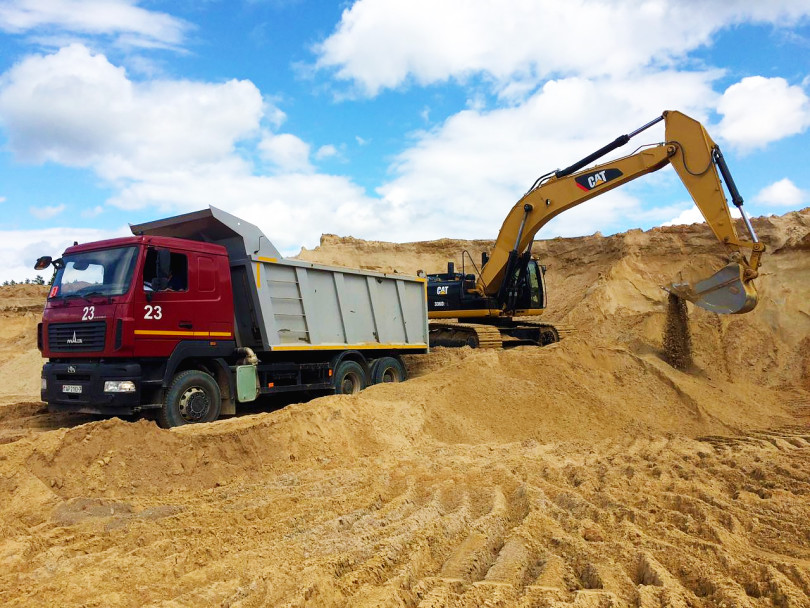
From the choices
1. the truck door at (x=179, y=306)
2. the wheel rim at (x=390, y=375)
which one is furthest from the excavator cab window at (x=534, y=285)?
the truck door at (x=179, y=306)

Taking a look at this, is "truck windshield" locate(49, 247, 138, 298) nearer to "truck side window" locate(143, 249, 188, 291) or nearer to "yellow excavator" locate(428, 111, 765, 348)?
"truck side window" locate(143, 249, 188, 291)

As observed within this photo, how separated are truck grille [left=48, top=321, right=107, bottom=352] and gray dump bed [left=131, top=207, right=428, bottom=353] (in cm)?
215

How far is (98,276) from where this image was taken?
8781 mm

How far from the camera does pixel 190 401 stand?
350 inches

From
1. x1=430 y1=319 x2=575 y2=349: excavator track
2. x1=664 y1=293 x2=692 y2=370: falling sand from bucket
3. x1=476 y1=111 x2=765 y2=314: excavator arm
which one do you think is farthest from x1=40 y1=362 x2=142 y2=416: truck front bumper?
x1=664 y1=293 x2=692 y2=370: falling sand from bucket

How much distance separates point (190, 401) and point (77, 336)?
1658mm

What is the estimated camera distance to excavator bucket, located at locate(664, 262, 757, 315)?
12.1 m

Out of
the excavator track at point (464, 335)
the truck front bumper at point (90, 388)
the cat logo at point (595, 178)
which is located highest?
the cat logo at point (595, 178)

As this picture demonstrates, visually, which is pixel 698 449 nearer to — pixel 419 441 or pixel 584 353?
pixel 419 441

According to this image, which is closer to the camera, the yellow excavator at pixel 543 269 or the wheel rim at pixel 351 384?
the wheel rim at pixel 351 384

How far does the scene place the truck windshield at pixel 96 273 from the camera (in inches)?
337

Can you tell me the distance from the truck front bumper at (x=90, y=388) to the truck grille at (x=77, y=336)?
21 cm

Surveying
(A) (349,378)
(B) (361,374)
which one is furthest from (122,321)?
(B) (361,374)

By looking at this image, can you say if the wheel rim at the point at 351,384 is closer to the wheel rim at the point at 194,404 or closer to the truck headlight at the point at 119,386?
the wheel rim at the point at 194,404
